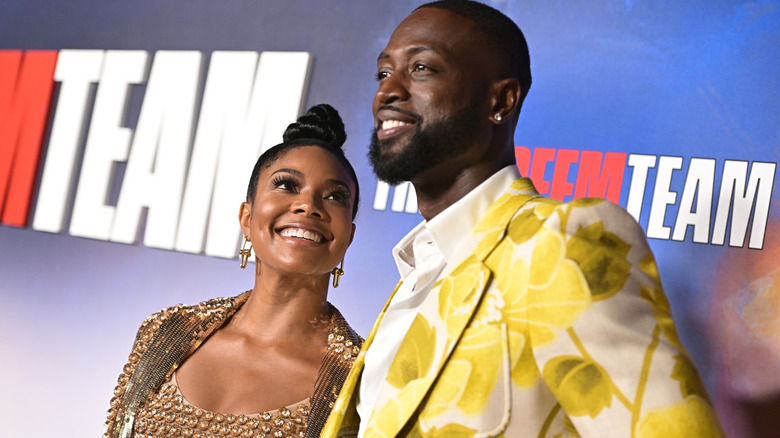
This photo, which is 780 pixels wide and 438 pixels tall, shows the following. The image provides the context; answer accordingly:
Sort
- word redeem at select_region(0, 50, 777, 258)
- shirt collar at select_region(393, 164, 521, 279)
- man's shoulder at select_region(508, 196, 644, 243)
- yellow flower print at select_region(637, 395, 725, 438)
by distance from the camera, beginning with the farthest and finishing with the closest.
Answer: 1. word redeem at select_region(0, 50, 777, 258)
2. shirt collar at select_region(393, 164, 521, 279)
3. man's shoulder at select_region(508, 196, 644, 243)
4. yellow flower print at select_region(637, 395, 725, 438)

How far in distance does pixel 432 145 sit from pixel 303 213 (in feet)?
Result: 3.02

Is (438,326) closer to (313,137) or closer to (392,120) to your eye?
(392,120)

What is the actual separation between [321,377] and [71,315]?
6.63ft

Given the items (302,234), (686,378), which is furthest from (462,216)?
(302,234)

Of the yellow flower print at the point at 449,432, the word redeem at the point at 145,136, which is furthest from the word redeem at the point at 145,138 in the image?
the yellow flower print at the point at 449,432

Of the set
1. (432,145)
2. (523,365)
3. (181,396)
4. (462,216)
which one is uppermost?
(432,145)

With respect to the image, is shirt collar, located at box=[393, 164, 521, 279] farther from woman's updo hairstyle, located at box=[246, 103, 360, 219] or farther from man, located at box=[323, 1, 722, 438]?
woman's updo hairstyle, located at box=[246, 103, 360, 219]

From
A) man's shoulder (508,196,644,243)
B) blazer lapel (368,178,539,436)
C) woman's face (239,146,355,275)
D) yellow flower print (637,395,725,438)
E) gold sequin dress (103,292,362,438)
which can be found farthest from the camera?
woman's face (239,146,355,275)

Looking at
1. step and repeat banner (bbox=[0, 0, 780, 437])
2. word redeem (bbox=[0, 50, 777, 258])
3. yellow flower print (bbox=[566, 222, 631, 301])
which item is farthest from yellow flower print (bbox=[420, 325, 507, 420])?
word redeem (bbox=[0, 50, 777, 258])

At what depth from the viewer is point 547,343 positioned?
94cm

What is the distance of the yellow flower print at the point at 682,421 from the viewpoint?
2.78 ft

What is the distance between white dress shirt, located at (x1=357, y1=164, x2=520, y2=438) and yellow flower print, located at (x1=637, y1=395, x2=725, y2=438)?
0.37 m

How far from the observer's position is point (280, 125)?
3.37 meters

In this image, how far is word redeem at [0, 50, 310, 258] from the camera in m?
3.43
